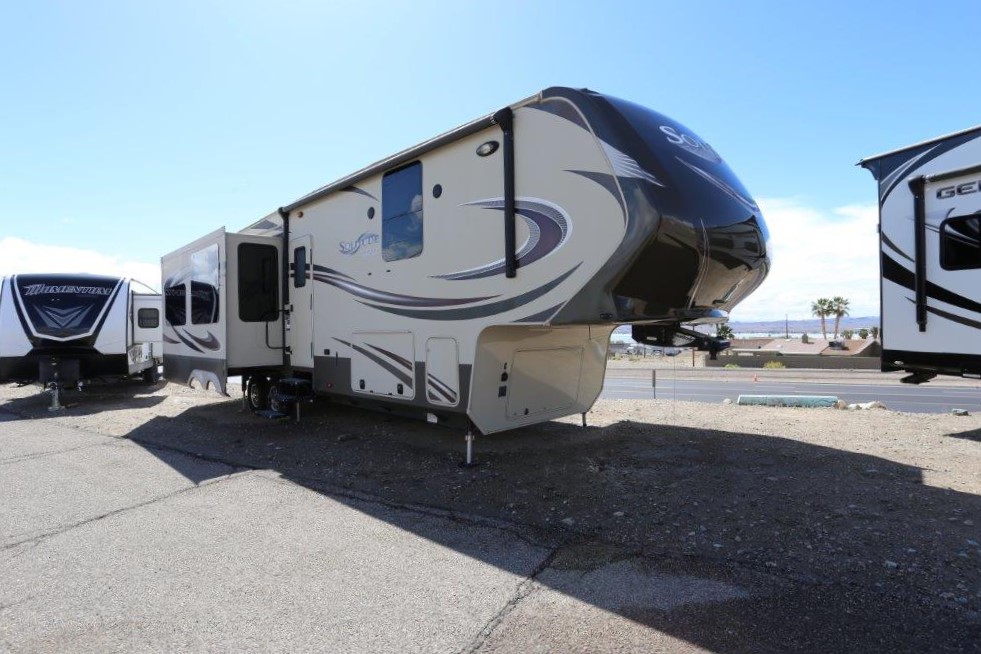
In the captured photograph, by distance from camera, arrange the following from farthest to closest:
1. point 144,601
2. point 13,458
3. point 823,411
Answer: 1. point 823,411
2. point 13,458
3. point 144,601

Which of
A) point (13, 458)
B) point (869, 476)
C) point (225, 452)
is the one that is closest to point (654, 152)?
point (869, 476)

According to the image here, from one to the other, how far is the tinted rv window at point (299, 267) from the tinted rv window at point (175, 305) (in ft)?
7.55

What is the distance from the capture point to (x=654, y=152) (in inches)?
180

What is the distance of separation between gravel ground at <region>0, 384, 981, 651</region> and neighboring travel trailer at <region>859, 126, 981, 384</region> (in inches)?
39.3

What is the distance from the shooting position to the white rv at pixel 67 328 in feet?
36.0

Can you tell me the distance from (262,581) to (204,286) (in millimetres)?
6194

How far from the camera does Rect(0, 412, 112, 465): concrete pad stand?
6941 millimetres

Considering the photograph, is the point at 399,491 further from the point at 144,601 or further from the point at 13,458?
the point at 13,458

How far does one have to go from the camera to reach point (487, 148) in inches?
207

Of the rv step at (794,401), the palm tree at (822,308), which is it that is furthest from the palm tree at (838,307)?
the rv step at (794,401)

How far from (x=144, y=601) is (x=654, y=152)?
452 centimetres

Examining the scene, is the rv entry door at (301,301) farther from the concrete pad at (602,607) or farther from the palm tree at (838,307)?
the palm tree at (838,307)

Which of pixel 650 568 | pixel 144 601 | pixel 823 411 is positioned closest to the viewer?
pixel 144 601

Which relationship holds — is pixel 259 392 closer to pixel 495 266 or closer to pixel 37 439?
pixel 37 439
